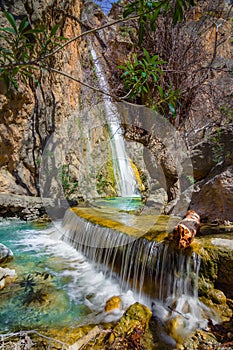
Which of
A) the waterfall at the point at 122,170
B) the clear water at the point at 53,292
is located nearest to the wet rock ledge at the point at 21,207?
the clear water at the point at 53,292

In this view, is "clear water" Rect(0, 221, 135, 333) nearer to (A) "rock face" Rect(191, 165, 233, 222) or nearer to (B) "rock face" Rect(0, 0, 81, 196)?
(A) "rock face" Rect(191, 165, 233, 222)

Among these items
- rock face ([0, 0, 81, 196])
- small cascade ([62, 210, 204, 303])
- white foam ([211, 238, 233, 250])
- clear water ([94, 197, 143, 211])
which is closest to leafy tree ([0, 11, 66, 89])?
small cascade ([62, 210, 204, 303])

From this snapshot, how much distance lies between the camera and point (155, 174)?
5.82m

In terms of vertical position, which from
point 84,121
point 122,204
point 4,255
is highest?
point 84,121

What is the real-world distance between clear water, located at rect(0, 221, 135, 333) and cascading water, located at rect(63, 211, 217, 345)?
0.23 m

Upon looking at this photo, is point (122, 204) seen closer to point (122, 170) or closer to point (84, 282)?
point (84, 282)

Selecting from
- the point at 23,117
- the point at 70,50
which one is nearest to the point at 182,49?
the point at 23,117

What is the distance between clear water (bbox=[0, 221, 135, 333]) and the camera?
2.44m

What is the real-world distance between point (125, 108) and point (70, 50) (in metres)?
6.69

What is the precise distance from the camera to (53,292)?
9.90ft

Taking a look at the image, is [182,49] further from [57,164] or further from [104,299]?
[57,164]

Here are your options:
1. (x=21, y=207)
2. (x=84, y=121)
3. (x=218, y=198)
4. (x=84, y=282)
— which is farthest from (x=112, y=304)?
(x=84, y=121)

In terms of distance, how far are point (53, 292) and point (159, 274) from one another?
5.20 ft

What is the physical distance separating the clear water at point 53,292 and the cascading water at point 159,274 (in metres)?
0.23
